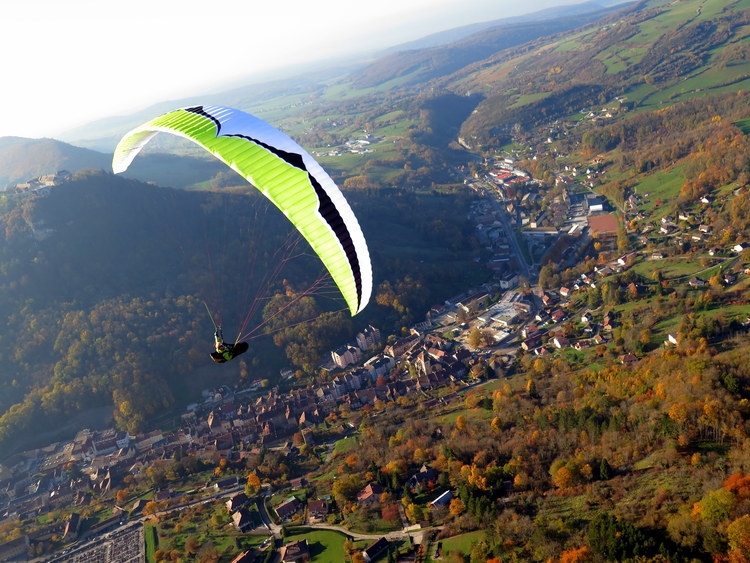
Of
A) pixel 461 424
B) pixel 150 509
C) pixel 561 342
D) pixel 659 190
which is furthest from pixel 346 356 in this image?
pixel 659 190

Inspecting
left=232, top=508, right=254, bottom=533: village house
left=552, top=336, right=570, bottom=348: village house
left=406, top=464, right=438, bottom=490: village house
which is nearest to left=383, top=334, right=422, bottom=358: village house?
left=552, top=336, right=570, bottom=348: village house

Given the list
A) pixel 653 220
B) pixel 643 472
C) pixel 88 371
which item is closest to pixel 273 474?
pixel 643 472

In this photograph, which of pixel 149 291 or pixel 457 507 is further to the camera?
pixel 149 291

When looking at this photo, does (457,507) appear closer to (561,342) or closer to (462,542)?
(462,542)

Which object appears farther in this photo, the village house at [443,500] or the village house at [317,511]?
the village house at [317,511]

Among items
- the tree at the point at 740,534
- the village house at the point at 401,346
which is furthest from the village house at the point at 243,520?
the tree at the point at 740,534

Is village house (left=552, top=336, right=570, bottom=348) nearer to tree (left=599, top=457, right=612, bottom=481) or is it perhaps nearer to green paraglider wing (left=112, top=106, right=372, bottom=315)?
tree (left=599, top=457, right=612, bottom=481)

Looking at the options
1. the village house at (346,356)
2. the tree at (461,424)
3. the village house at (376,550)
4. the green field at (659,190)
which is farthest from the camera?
the green field at (659,190)

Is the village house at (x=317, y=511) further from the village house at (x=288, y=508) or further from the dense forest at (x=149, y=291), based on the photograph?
the dense forest at (x=149, y=291)
